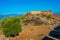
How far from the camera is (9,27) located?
8194 centimetres

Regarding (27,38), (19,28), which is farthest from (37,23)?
(27,38)

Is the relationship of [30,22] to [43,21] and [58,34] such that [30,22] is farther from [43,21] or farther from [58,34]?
[58,34]

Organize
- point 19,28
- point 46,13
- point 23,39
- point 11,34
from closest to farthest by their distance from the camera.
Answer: point 23,39 → point 11,34 → point 19,28 → point 46,13

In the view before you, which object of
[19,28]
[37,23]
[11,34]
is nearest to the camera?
[11,34]

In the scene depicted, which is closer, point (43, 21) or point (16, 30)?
point (16, 30)

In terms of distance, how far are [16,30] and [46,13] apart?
77633 mm

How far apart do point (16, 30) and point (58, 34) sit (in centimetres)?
2292

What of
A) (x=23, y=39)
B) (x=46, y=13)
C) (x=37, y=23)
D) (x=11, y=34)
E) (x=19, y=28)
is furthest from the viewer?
(x=46, y=13)

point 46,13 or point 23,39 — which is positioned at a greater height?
point 46,13

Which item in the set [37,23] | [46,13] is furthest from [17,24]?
[46,13]

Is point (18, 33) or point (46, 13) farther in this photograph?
point (46, 13)

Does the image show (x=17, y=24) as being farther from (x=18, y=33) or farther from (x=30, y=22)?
(x=30, y=22)

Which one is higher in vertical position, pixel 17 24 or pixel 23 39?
pixel 17 24

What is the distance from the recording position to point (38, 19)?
393 feet
